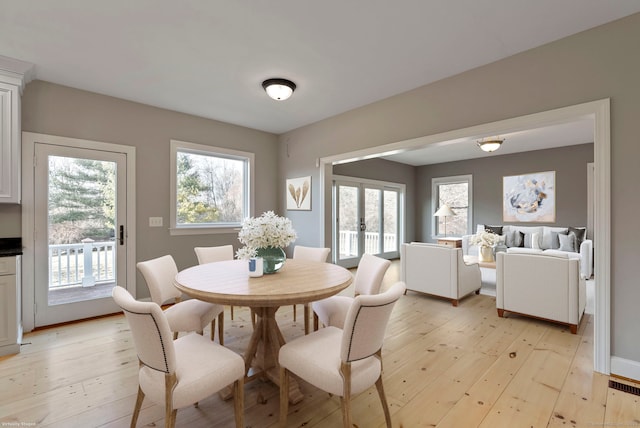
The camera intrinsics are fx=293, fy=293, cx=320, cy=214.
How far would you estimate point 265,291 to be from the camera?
68.6 inches

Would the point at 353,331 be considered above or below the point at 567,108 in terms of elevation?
below

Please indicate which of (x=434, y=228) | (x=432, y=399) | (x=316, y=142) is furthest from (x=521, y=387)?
(x=434, y=228)

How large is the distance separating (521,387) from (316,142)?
3.71 meters

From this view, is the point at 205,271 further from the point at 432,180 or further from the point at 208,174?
the point at 432,180

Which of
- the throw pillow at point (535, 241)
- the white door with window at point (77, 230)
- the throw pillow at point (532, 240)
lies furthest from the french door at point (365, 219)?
the white door with window at point (77, 230)

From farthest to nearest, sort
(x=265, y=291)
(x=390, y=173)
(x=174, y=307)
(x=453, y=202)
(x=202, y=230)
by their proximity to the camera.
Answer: (x=453, y=202)
(x=390, y=173)
(x=202, y=230)
(x=174, y=307)
(x=265, y=291)

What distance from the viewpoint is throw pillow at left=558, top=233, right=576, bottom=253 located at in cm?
548

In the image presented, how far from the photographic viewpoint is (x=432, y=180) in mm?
8078

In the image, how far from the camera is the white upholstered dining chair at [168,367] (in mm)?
1293

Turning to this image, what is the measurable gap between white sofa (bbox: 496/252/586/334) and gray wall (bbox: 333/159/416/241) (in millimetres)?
3574

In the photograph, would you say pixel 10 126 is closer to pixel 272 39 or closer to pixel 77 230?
pixel 77 230

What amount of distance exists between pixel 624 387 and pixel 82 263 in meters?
5.06

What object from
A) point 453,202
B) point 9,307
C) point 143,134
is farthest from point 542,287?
point 9,307

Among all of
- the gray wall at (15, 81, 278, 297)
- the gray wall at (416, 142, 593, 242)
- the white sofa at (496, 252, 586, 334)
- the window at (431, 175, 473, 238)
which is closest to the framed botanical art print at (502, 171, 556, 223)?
the gray wall at (416, 142, 593, 242)
